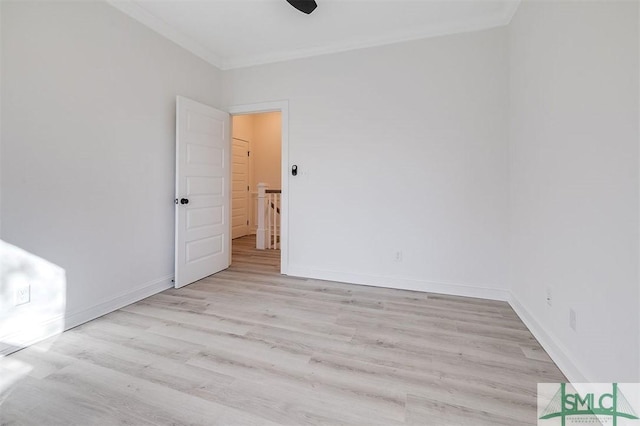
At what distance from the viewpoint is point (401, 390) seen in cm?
150

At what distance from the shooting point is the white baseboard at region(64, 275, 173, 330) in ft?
7.23

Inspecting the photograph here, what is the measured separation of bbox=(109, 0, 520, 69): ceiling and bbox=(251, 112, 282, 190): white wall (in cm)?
323

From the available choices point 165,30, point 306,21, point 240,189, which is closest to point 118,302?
point 165,30

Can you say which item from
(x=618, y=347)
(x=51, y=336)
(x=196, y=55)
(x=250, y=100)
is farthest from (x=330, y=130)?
(x=51, y=336)

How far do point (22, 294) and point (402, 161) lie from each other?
3279mm

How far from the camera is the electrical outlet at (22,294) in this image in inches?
74.4

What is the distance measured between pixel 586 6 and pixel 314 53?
2443 mm

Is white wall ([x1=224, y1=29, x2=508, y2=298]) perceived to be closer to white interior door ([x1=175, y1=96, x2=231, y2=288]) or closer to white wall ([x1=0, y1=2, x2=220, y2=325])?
white interior door ([x1=175, y1=96, x2=231, y2=288])

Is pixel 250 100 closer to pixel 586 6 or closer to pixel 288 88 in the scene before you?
pixel 288 88

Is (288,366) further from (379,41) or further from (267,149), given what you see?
(267,149)

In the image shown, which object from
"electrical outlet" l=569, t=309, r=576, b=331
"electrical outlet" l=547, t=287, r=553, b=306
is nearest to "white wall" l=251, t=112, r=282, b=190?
"electrical outlet" l=547, t=287, r=553, b=306

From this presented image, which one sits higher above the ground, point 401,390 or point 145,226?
point 145,226

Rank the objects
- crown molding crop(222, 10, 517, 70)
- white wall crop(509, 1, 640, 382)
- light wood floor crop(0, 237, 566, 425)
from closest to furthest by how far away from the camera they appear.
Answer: white wall crop(509, 1, 640, 382)
light wood floor crop(0, 237, 566, 425)
crown molding crop(222, 10, 517, 70)

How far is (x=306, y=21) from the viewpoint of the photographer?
9.16ft
